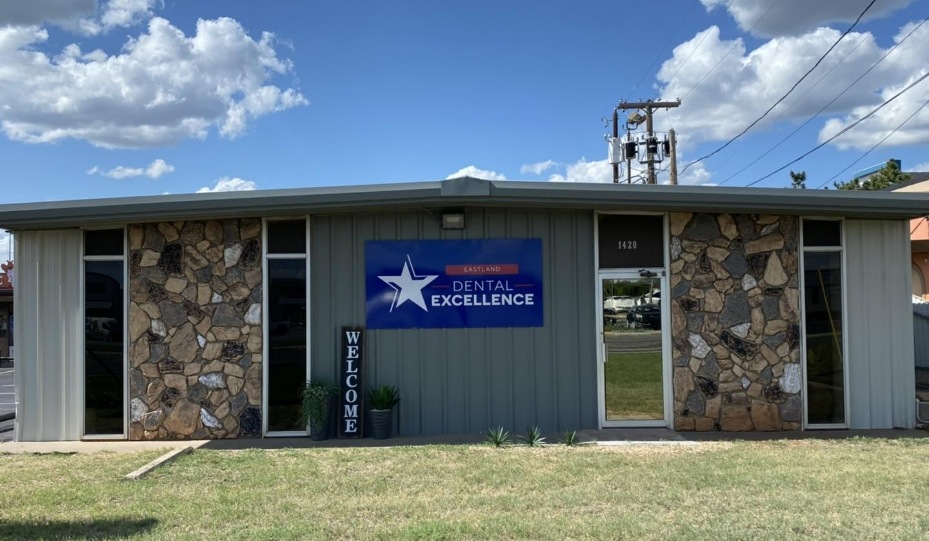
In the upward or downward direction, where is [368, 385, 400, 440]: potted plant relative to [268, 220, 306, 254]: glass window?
downward

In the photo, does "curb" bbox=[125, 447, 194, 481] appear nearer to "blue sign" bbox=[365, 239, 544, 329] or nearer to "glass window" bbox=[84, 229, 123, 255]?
"blue sign" bbox=[365, 239, 544, 329]

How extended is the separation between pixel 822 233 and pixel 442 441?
18.0ft

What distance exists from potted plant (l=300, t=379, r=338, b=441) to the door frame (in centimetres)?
329

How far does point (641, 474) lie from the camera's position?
21.6 ft

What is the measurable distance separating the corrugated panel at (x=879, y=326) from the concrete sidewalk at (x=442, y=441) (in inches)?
14.5

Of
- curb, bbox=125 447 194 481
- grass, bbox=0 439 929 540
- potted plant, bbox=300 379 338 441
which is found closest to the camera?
grass, bbox=0 439 929 540

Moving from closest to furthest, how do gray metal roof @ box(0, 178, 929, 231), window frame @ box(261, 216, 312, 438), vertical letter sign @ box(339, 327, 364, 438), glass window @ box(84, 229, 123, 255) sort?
gray metal roof @ box(0, 178, 929, 231) < vertical letter sign @ box(339, 327, 364, 438) < window frame @ box(261, 216, 312, 438) < glass window @ box(84, 229, 123, 255)

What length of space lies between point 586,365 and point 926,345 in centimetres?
700

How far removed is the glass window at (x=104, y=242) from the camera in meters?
9.02

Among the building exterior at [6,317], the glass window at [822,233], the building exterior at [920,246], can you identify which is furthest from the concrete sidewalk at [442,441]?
the building exterior at [6,317]

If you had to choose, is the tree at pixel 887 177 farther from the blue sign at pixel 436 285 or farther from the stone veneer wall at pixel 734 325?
the blue sign at pixel 436 285

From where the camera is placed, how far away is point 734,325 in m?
9.01

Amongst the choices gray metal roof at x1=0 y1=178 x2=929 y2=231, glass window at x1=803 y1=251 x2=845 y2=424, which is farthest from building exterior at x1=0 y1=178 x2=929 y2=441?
gray metal roof at x1=0 y1=178 x2=929 y2=231

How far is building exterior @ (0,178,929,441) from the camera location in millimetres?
8922
